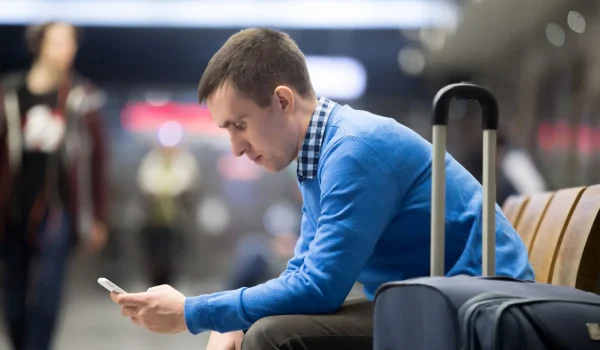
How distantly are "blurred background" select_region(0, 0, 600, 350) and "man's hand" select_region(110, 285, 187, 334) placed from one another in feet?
23.8

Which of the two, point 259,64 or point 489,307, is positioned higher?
point 259,64

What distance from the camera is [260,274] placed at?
6.48m

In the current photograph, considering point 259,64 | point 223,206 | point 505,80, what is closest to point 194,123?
point 223,206

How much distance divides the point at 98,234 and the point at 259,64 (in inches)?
109

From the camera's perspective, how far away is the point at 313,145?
1.89 m

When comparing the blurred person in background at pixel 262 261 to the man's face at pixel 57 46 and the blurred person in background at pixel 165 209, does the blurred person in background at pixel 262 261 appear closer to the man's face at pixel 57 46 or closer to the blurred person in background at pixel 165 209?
the blurred person in background at pixel 165 209

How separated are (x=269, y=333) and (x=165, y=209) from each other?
730cm

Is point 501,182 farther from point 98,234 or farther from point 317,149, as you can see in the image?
point 317,149

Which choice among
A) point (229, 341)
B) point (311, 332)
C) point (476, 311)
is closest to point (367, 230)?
point (311, 332)

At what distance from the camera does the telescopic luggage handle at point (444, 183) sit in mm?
1598

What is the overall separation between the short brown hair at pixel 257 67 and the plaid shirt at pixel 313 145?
76mm

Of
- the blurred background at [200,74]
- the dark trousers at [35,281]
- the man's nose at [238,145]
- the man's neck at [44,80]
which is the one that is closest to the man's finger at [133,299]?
the man's nose at [238,145]

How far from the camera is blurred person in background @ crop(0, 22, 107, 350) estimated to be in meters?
4.02

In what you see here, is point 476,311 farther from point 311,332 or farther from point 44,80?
point 44,80
